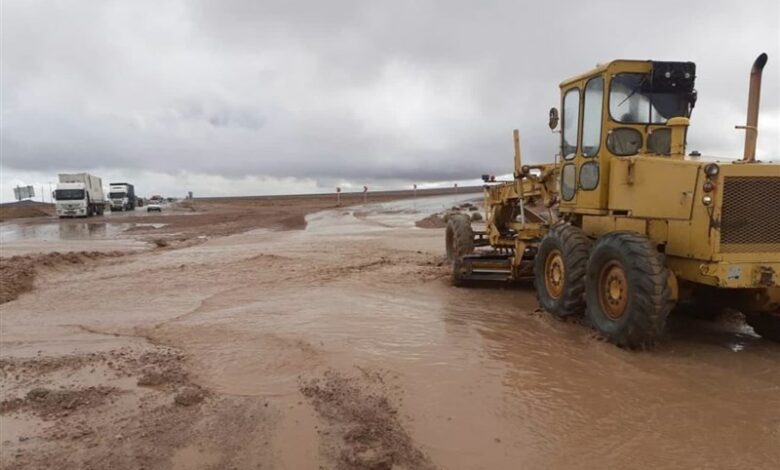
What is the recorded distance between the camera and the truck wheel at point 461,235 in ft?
38.1

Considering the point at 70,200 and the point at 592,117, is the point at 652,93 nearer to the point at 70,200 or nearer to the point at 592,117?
the point at 592,117

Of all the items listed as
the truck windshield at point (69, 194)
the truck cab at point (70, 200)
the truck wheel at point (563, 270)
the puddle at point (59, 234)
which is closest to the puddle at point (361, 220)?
the puddle at point (59, 234)

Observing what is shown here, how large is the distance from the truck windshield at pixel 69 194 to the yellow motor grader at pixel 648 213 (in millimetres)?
46557

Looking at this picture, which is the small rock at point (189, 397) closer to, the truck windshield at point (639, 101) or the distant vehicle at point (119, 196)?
the truck windshield at point (639, 101)

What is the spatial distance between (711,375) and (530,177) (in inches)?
211

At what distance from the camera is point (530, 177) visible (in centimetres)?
1030

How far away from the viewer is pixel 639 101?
738 cm

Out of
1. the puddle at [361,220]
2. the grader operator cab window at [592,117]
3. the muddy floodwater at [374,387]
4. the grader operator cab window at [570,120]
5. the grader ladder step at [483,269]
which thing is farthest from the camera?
the puddle at [361,220]

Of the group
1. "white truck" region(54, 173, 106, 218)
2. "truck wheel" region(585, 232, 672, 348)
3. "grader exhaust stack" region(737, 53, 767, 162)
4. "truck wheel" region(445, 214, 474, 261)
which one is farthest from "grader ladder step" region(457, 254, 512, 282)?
"white truck" region(54, 173, 106, 218)

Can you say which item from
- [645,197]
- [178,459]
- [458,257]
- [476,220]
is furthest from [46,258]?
[476,220]

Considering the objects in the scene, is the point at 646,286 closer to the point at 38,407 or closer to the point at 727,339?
the point at 727,339

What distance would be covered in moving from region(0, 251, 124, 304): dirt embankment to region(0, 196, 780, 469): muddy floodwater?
1.35 meters

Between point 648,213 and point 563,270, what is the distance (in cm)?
143

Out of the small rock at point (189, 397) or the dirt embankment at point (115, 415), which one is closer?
the dirt embankment at point (115, 415)
